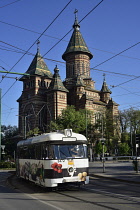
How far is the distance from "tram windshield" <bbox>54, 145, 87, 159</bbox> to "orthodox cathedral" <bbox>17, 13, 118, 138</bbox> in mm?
46434

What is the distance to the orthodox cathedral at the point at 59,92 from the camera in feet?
205

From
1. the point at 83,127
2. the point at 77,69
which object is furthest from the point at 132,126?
the point at 77,69

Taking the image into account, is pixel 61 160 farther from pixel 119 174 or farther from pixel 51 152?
pixel 119 174

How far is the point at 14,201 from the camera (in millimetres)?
9875

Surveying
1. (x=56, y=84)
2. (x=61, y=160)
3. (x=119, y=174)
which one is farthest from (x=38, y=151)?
(x=56, y=84)

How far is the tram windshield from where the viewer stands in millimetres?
11711

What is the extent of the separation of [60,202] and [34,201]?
991 mm

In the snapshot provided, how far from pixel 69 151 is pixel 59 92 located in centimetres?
5075

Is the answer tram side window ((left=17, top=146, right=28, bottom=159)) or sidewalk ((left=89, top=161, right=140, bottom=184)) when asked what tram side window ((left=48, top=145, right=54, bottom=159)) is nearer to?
tram side window ((left=17, top=146, right=28, bottom=159))

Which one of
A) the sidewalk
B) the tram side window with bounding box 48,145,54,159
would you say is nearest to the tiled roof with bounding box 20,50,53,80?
the sidewalk

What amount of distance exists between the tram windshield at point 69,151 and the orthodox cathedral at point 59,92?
152 ft

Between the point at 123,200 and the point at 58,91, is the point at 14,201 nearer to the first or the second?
the point at 123,200

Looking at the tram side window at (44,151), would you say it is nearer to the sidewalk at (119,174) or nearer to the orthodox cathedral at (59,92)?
the sidewalk at (119,174)

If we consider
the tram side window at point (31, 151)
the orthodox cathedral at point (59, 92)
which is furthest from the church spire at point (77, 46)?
the tram side window at point (31, 151)
